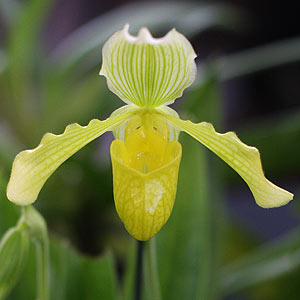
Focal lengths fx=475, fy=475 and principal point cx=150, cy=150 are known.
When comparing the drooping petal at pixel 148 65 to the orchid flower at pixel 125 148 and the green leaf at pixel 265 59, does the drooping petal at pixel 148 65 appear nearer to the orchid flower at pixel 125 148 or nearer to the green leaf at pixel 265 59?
the orchid flower at pixel 125 148

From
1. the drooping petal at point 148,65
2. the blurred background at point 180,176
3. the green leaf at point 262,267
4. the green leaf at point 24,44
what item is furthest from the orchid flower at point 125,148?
the green leaf at point 24,44

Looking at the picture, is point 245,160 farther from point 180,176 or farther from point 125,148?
point 180,176

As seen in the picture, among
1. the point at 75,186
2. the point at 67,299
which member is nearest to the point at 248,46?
the point at 75,186

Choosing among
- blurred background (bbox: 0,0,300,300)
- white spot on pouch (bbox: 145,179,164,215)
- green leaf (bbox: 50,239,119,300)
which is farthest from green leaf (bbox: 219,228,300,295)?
white spot on pouch (bbox: 145,179,164,215)

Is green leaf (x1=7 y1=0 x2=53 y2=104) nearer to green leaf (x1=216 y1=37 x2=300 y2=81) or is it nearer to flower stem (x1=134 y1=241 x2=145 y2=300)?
green leaf (x1=216 y1=37 x2=300 y2=81)

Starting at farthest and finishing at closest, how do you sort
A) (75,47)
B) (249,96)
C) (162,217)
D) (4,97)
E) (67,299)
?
1. (249,96)
2. (4,97)
3. (75,47)
4. (67,299)
5. (162,217)

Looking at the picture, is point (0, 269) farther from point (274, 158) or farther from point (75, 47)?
point (75, 47)

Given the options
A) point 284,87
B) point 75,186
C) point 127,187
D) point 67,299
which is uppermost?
point 284,87
